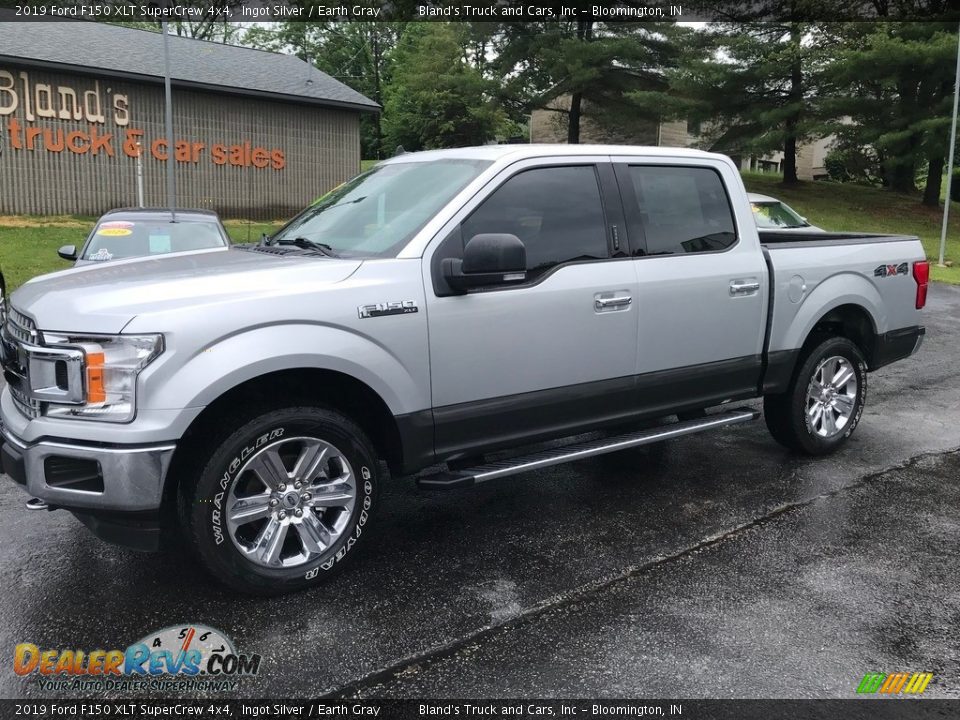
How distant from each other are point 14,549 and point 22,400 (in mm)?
932

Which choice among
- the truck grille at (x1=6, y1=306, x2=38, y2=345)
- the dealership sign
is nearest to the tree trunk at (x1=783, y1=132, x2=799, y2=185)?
the dealership sign

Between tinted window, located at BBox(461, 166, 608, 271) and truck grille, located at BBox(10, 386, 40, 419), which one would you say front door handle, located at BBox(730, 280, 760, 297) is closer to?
tinted window, located at BBox(461, 166, 608, 271)

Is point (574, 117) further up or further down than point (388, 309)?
further up

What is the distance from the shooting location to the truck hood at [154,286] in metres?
3.31

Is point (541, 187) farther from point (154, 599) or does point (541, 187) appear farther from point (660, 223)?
point (154, 599)

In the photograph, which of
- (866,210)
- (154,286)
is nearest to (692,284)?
(154,286)

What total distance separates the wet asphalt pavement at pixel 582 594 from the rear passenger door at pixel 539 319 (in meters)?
0.66

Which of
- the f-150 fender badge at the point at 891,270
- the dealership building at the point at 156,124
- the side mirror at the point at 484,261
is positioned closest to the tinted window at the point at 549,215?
the side mirror at the point at 484,261

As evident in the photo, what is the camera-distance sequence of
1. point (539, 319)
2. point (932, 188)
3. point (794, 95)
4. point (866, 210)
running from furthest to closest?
point (932, 188) < point (794, 95) < point (866, 210) < point (539, 319)

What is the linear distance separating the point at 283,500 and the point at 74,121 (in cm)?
2376

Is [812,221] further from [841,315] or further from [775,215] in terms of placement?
[841,315]

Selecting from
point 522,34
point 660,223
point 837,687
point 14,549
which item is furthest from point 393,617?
point 522,34

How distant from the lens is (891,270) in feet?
19.7

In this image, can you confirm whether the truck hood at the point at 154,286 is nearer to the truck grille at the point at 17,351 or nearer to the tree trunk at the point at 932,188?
the truck grille at the point at 17,351
